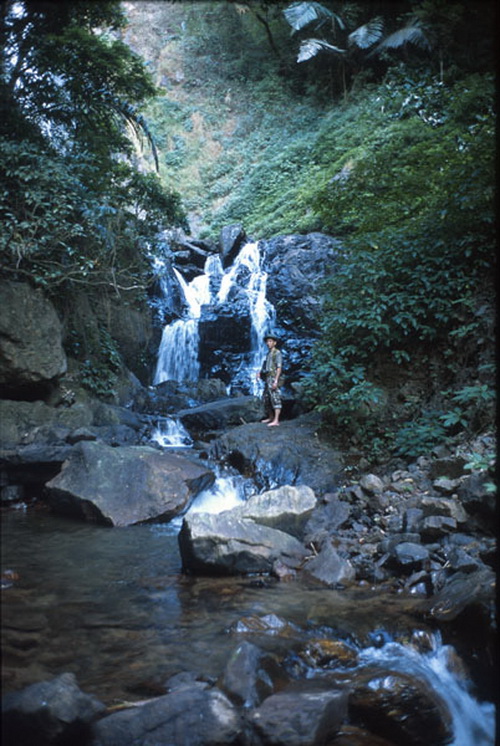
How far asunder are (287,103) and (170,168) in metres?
7.62

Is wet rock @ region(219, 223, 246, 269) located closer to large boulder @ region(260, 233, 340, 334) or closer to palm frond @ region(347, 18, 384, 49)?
large boulder @ region(260, 233, 340, 334)

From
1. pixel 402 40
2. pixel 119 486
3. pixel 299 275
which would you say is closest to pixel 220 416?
pixel 119 486

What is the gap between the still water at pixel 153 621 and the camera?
2.84 m

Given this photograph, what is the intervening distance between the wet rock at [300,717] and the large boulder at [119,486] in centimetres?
407

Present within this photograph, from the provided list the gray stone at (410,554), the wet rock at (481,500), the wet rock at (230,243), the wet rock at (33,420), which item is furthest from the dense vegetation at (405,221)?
the wet rock at (33,420)

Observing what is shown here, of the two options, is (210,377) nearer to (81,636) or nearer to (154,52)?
(81,636)

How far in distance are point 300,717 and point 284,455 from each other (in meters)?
5.40

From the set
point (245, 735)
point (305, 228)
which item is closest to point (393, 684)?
point (245, 735)

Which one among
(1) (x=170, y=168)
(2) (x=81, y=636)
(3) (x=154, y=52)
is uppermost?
(3) (x=154, y=52)

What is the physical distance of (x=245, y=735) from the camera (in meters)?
2.35

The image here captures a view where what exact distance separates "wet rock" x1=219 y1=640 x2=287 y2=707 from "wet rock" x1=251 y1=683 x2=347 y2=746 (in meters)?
Answer: 0.13

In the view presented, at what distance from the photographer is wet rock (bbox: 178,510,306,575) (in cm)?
459

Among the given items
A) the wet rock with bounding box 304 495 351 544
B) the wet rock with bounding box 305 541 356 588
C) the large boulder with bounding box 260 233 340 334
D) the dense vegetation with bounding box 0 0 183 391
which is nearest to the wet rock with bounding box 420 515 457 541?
the wet rock with bounding box 305 541 356 588

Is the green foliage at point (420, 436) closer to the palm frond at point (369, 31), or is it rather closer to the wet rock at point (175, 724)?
the palm frond at point (369, 31)
